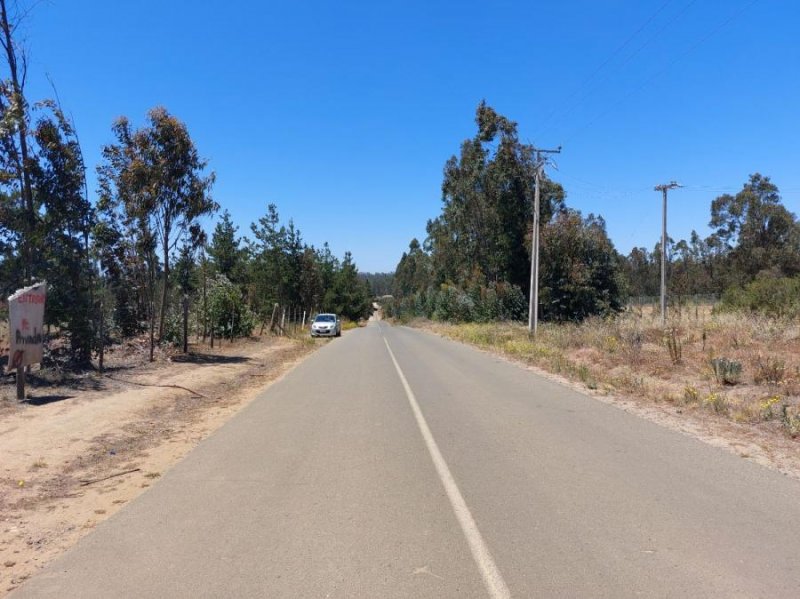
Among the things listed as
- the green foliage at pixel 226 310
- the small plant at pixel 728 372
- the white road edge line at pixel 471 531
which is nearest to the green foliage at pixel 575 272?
the green foliage at pixel 226 310

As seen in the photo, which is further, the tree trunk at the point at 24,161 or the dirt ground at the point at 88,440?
the tree trunk at the point at 24,161

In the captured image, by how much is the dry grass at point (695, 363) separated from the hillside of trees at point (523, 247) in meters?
8.43

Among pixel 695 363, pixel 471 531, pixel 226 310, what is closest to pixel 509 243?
pixel 226 310

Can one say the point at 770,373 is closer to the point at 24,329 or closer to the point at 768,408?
the point at 768,408

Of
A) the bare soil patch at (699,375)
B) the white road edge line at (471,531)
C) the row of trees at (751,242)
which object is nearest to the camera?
the white road edge line at (471,531)

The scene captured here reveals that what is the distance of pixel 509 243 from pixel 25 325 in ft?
134

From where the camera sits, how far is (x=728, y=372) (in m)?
13.5

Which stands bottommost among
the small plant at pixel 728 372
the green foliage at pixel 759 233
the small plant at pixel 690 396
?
the small plant at pixel 690 396

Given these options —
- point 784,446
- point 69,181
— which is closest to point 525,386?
point 784,446

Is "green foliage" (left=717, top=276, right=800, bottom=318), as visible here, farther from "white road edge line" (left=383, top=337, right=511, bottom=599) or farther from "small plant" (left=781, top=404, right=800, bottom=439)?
"white road edge line" (left=383, top=337, right=511, bottom=599)

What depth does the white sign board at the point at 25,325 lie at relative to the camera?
35.2 ft

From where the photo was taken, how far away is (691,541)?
4914 millimetres

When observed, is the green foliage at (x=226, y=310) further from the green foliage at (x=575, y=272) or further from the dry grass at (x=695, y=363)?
the green foliage at (x=575, y=272)

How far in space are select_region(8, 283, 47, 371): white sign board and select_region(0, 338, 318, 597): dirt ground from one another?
2.52 feet
